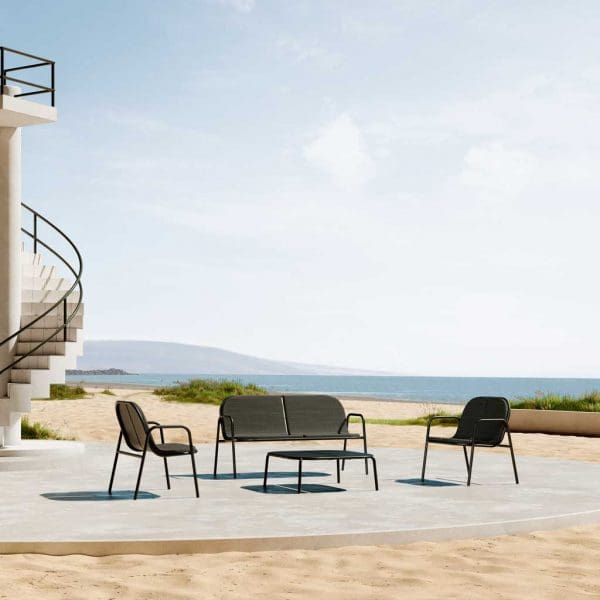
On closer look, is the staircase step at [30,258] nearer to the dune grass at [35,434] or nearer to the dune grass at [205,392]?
the dune grass at [35,434]

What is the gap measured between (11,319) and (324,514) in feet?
20.5

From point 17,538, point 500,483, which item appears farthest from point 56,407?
point 17,538

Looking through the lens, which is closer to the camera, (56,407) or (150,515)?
(150,515)

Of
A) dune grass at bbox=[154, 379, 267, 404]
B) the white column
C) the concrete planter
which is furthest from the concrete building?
dune grass at bbox=[154, 379, 267, 404]

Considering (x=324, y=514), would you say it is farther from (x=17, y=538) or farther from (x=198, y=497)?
(x=17, y=538)

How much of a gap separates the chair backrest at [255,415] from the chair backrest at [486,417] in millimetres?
1832

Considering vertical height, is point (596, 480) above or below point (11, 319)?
below

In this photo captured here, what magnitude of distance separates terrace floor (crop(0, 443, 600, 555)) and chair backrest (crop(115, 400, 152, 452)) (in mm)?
478

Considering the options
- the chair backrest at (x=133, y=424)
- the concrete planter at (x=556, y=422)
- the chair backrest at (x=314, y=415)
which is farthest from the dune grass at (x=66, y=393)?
the chair backrest at (x=133, y=424)

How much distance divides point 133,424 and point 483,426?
11.5 feet

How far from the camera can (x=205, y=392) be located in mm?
31578

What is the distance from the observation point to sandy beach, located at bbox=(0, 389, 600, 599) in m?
5.86

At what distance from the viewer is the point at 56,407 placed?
25.6 metres

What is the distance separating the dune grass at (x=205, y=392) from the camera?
30.5 meters
